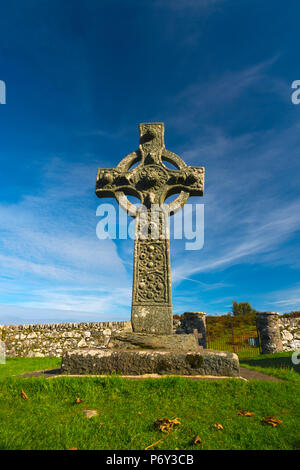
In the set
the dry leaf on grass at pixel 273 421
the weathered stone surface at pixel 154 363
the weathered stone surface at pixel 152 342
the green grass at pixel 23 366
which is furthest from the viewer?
the green grass at pixel 23 366

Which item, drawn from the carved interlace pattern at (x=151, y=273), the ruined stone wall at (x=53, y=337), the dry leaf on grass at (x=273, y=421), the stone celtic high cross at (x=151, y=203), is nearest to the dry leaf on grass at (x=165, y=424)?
the dry leaf on grass at (x=273, y=421)

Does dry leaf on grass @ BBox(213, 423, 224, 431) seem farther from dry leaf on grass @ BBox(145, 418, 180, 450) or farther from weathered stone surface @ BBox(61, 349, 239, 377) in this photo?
weathered stone surface @ BBox(61, 349, 239, 377)

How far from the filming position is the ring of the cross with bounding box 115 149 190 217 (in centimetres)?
561

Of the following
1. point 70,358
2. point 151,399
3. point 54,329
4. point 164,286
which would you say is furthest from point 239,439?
point 54,329

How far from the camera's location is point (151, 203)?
5.58m

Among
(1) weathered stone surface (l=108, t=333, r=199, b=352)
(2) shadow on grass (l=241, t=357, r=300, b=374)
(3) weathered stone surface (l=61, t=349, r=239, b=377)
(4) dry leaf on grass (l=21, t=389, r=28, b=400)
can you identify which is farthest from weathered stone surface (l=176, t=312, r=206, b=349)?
(4) dry leaf on grass (l=21, t=389, r=28, b=400)

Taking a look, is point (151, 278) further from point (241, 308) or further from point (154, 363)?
point (241, 308)

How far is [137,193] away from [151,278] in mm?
1957

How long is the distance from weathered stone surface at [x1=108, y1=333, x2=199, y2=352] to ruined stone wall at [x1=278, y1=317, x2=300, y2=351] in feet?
28.8

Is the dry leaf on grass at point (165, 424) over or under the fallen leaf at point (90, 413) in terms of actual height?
over

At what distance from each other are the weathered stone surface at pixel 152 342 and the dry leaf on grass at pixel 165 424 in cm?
163

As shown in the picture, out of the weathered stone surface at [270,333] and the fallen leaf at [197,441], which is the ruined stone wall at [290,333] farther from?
the fallen leaf at [197,441]

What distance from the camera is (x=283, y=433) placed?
7.57ft

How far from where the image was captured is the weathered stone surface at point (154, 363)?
3695 mm
